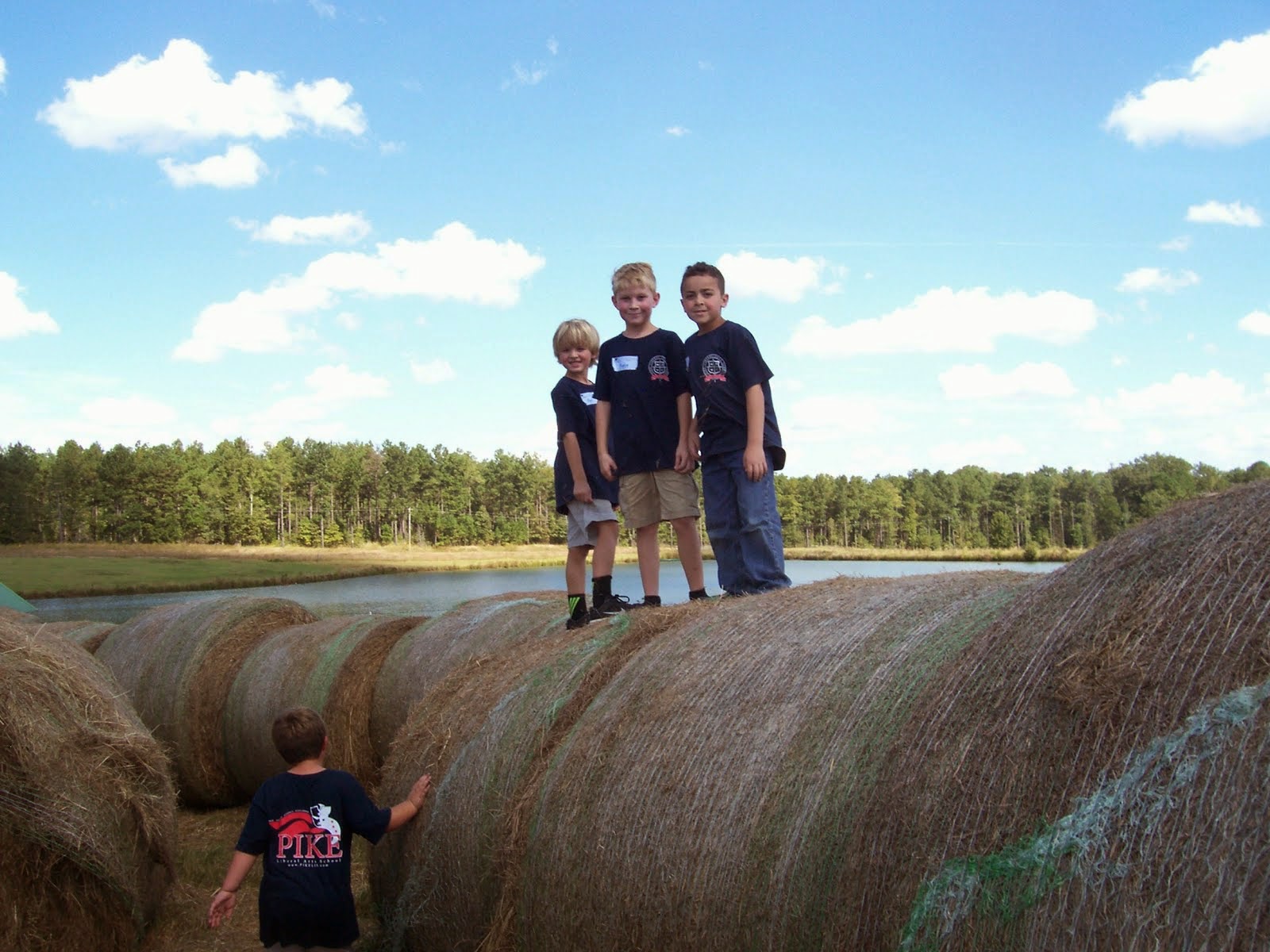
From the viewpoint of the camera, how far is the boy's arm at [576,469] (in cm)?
580

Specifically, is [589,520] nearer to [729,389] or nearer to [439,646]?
[729,389]

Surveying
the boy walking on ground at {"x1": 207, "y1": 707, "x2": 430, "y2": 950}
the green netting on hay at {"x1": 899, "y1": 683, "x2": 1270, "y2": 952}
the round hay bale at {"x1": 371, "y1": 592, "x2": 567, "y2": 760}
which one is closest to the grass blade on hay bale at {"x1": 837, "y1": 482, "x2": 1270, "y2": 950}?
the green netting on hay at {"x1": 899, "y1": 683, "x2": 1270, "y2": 952}

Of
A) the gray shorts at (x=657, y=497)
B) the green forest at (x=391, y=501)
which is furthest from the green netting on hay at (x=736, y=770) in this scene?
the green forest at (x=391, y=501)

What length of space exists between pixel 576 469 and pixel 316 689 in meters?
3.48

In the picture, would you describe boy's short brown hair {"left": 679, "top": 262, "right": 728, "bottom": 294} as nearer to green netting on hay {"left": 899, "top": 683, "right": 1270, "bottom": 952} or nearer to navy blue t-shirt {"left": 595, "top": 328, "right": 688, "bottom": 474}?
navy blue t-shirt {"left": 595, "top": 328, "right": 688, "bottom": 474}

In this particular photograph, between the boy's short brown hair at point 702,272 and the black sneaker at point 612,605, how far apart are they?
1.66 meters

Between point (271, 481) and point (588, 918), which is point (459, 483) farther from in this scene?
point (588, 918)

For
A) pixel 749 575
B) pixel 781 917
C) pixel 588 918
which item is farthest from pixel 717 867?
pixel 749 575

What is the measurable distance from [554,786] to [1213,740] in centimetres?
208

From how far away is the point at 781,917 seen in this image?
2.59 metres

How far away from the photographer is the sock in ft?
17.6

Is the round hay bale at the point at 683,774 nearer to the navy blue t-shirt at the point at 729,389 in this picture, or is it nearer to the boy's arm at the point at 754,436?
the boy's arm at the point at 754,436

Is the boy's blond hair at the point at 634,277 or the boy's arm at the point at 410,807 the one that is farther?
the boy's blond hair at the point at 634,277

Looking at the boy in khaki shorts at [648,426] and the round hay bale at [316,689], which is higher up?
the boy in khaki shorts at [648,426]
